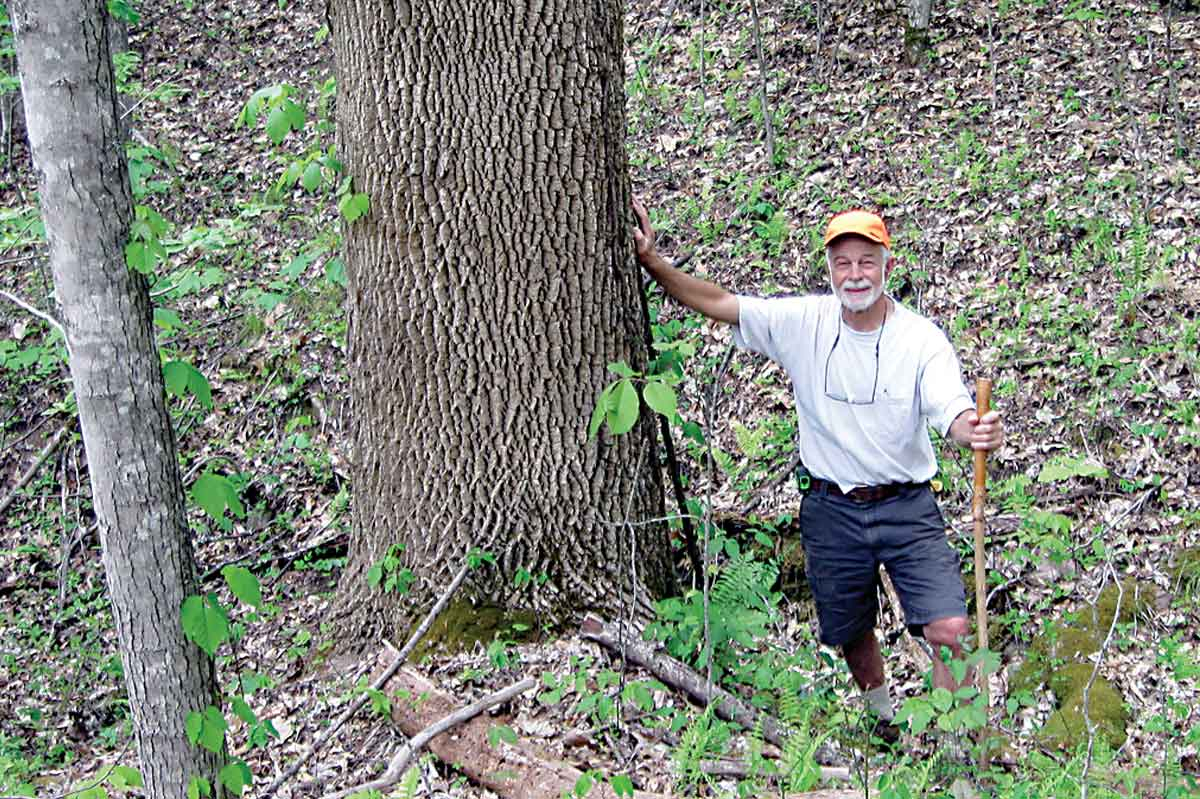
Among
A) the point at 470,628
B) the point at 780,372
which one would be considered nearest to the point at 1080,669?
the point at 470,628

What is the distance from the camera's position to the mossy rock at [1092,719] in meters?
4.35

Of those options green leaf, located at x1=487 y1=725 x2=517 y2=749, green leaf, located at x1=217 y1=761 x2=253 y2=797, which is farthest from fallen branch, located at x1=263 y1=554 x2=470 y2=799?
green leaf, located at x1=487 y1=725 x2=517 y2=749

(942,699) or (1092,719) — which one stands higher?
(942,699)

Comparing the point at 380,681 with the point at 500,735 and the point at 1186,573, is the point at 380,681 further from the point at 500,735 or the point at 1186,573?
the point at 1186,573

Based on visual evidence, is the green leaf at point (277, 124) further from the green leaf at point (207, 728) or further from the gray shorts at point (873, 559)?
the gray shorts at point (873, 559)

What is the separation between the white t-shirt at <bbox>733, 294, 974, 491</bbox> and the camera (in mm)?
4121

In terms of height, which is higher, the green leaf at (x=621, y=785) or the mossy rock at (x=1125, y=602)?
the green leaf at (x=621, y=785)

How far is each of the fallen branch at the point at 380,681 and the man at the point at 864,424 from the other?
1.50 metres

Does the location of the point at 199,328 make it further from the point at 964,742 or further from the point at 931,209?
the point at 964,742

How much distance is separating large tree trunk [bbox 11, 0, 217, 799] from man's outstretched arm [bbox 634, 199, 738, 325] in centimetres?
203

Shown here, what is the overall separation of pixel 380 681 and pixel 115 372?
171cm

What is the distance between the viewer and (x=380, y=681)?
415 cm

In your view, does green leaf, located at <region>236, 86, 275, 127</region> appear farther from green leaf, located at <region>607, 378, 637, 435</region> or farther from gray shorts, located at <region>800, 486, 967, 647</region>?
gray shorts, located at <region>800, 486, 967, 647</region>

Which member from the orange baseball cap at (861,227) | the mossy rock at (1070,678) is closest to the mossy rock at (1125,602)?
the mossy rock at (1070,678)
